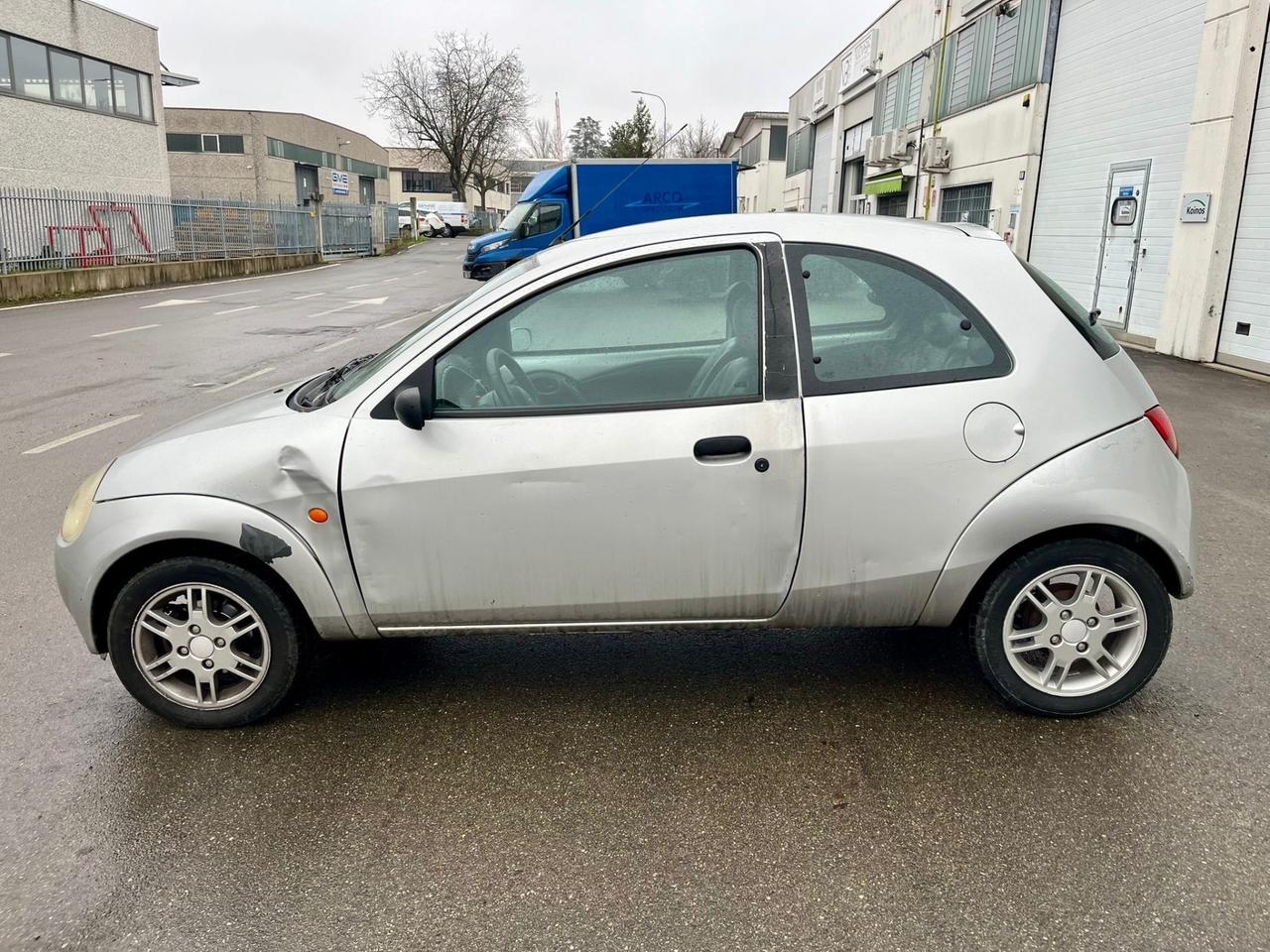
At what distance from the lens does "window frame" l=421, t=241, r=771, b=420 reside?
3279 millimetres

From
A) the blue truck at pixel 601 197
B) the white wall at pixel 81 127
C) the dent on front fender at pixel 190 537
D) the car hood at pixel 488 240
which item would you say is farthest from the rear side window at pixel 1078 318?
the white wall at pixel 81 127

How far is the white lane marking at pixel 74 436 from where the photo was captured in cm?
777

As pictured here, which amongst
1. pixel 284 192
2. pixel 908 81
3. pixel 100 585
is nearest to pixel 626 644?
pixel 100 585

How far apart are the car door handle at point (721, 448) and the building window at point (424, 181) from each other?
105150 millimetres

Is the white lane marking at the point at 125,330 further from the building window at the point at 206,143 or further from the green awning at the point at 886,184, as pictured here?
the building window at the point at 206,143

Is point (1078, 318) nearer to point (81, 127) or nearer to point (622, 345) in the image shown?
point (622, 345)

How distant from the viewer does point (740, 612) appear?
11.1ft

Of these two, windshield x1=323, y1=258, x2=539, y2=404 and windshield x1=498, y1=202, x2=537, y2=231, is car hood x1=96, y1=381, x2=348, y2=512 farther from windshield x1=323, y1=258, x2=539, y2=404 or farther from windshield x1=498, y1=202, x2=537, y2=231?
windshield x1=498, y1=202, x2=537, y2=231

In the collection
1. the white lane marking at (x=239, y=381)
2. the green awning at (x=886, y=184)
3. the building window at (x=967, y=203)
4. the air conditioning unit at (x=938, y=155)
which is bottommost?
the white lane marking at (x=239, y=381)

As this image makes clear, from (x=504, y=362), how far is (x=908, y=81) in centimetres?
2692

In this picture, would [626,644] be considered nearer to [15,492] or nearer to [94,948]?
→ [94,948]

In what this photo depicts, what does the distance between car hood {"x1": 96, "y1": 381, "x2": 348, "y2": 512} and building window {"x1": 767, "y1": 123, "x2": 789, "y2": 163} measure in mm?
58425

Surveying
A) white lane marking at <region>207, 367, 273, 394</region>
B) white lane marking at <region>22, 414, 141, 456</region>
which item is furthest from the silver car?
white lane marking at <region>207, 367, 273, 394</region>

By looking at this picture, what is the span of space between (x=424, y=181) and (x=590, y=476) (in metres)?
108
